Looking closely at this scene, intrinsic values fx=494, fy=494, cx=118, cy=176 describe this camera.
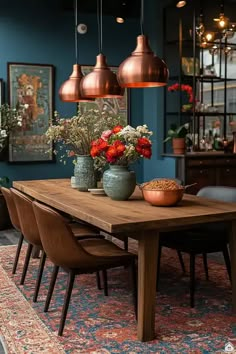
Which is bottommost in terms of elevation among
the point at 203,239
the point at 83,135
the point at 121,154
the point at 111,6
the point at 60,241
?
the point at 203,239

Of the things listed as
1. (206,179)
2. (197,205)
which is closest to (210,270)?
(197,205)

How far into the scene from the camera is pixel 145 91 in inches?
285

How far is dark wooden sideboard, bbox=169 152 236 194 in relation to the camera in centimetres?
644

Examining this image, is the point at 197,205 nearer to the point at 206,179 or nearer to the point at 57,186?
the point at 57,186

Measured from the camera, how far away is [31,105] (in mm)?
6648

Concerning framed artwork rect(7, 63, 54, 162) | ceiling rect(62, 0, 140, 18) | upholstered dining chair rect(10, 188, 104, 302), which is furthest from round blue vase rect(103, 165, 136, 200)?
ceiling rect(62, 0, 140, 18)

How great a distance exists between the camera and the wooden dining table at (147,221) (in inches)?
110

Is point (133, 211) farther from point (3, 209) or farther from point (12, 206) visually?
point (3, 209)

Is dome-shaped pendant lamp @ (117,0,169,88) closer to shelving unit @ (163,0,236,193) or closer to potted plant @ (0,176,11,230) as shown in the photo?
shelving unit @ (163,0,236,193)

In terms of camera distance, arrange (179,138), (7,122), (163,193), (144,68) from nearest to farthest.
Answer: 1. (144,68)
2. (163,193)
3. (7,122)
4. (179,138)

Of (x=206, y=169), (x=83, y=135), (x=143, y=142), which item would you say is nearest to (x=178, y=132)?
(x=206, y=169)

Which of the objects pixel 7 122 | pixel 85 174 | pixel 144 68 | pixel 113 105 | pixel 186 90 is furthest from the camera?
pixel 113 105

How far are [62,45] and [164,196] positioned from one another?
4.17 metres

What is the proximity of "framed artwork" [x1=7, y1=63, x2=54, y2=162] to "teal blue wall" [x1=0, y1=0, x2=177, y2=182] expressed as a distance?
91 millimetres
